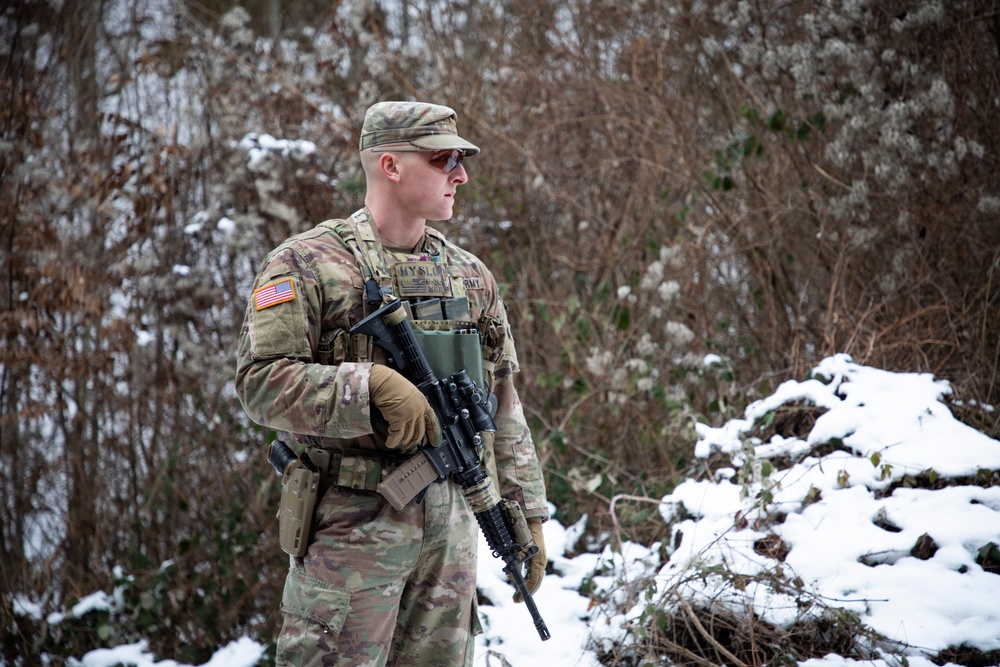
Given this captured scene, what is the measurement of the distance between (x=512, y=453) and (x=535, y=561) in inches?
12.8

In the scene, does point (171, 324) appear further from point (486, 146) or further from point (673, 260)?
point (673, 260)

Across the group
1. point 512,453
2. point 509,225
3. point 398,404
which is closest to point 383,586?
point 398,404

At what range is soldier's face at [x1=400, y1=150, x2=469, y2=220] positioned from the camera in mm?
2240

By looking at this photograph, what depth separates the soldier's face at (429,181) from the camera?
7.35ft

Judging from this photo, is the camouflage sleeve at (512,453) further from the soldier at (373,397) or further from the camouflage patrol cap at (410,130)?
the camouflage patrol cap at (410,130)

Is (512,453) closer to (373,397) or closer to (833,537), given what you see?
(373,397)

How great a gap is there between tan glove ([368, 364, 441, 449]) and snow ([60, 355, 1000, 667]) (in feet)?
4.97

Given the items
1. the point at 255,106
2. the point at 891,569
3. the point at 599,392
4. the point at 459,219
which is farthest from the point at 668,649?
the point at 255,106

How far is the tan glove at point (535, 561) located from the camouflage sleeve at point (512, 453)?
0.10ft

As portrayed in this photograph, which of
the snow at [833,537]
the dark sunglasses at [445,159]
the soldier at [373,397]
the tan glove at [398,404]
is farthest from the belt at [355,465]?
the snow at [833,537]

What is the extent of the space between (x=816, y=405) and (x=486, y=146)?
2984mm

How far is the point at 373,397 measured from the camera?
6.52ft

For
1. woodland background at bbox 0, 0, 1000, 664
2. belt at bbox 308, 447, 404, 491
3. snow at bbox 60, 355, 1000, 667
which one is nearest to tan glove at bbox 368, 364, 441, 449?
belt at bbox 308, 447, 404, 491

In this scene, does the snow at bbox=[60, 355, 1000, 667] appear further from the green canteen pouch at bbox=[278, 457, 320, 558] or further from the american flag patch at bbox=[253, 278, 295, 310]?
the american flag patch at bbox=[253, 278, 295, 310]
